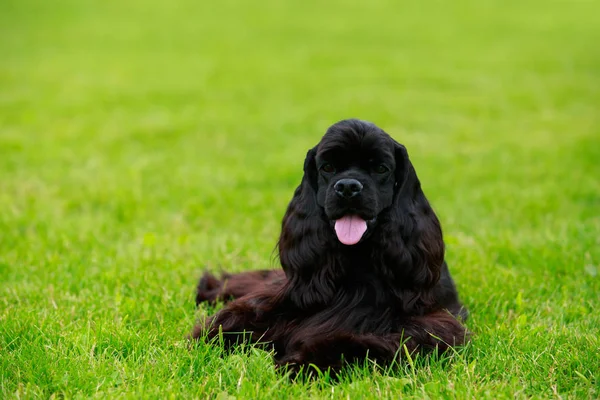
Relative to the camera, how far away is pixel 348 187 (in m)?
3.87

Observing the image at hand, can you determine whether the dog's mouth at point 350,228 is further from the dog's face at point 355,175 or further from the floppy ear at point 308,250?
the floppy ear at point 308,250

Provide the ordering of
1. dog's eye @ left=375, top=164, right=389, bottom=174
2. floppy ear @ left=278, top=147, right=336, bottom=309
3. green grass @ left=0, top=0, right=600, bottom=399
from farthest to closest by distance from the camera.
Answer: floppy ear @ left=278, top=147, right=336, bottom=309 → dog's eye @ left=375, top=164, right=389, bottom=174 → green grass @ left=0, top=0, right=600, bottom=399

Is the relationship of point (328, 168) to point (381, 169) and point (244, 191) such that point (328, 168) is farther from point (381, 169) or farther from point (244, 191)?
point (244, 191)

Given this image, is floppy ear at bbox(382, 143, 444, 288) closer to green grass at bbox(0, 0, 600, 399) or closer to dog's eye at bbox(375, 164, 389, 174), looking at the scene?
dog's eye at bbox(375, 164, 389, 174)

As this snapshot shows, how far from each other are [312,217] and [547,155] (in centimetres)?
738

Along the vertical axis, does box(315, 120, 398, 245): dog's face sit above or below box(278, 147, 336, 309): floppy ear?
above

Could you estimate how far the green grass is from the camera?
3.87 meters

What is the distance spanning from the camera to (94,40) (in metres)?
24.0

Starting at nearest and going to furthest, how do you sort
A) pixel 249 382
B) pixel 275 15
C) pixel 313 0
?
pixel 249 382
pixel 275 15
pixel 313 0

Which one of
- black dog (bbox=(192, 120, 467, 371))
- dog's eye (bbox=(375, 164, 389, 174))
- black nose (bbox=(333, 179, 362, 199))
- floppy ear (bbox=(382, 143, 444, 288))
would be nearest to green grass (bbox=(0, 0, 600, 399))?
black dog (bbox=(192, 120, 467, 371))

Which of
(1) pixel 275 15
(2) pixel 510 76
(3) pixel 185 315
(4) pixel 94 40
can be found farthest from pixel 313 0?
(3) pixel 185 315

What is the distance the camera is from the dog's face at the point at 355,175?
392 centimetres

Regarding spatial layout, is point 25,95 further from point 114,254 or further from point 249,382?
point 249,382

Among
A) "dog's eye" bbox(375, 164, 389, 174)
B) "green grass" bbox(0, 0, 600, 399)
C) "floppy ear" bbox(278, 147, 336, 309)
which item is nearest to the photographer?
"green grass" bbox(0, 0, 600, 399)
